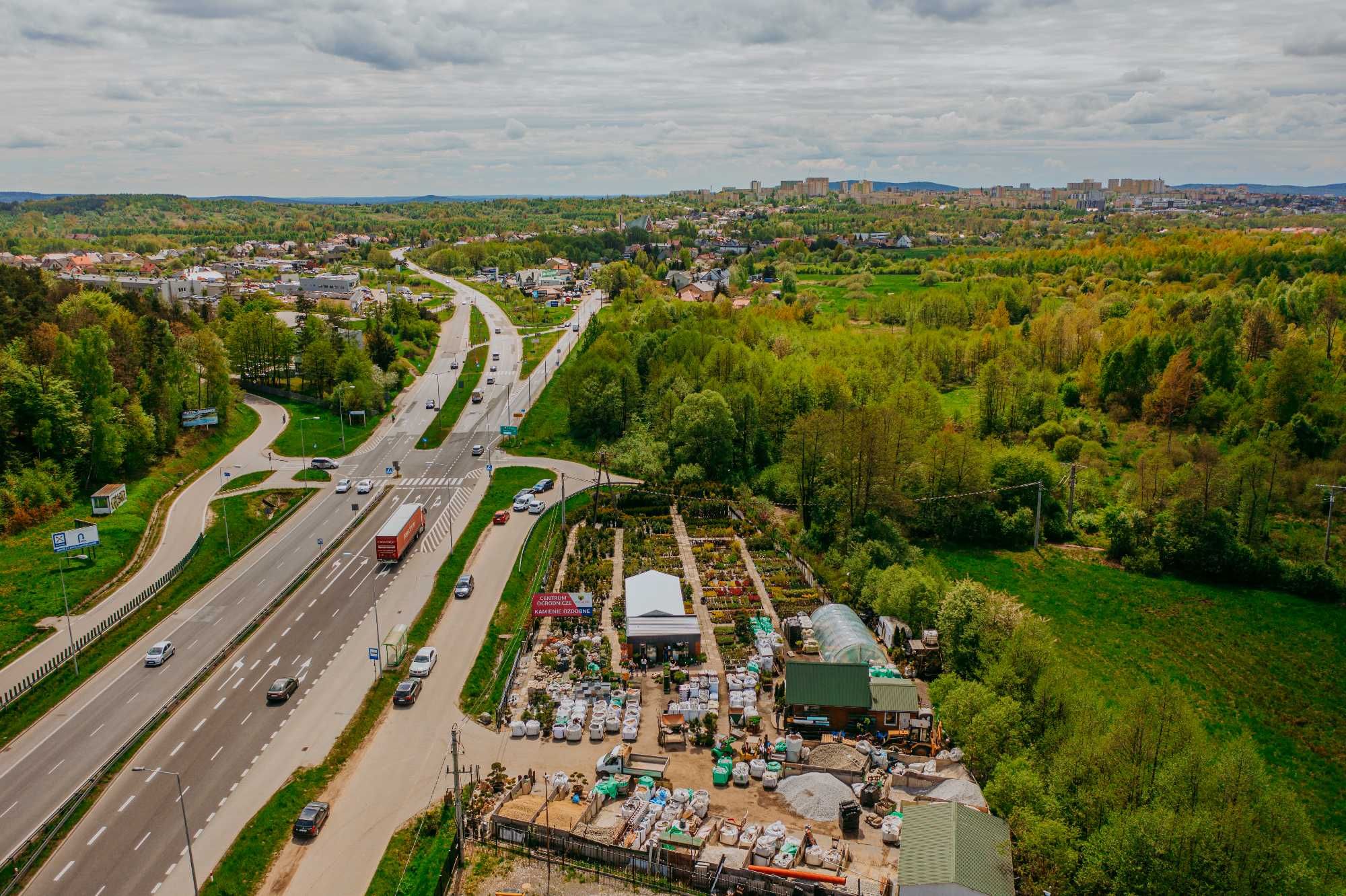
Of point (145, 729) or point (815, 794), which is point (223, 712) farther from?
point (815, 794)

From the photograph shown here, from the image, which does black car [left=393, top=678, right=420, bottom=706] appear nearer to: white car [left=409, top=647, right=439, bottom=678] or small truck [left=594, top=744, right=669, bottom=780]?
white car [left=409, top=647, right=439, bottom=678]

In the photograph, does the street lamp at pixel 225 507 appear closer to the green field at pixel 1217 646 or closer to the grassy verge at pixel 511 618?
the grassy verge at pixel 511 618

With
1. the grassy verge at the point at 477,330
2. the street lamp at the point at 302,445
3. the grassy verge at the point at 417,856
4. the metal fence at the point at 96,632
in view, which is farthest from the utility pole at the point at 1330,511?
the grassy verge at the point at 477,330

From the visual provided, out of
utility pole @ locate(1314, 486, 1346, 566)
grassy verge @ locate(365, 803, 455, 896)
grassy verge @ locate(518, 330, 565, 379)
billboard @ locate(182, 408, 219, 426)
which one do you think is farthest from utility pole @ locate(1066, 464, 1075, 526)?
billboard @ locate(182, 408, 219, 426)

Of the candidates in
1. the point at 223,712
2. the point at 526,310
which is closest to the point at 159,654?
the point at 223,712

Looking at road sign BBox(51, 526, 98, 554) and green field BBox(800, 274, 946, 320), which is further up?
green field BBox(800, 274, 946, 320)

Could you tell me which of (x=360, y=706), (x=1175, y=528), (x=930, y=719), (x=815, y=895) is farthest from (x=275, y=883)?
(x=1175, y=528)
